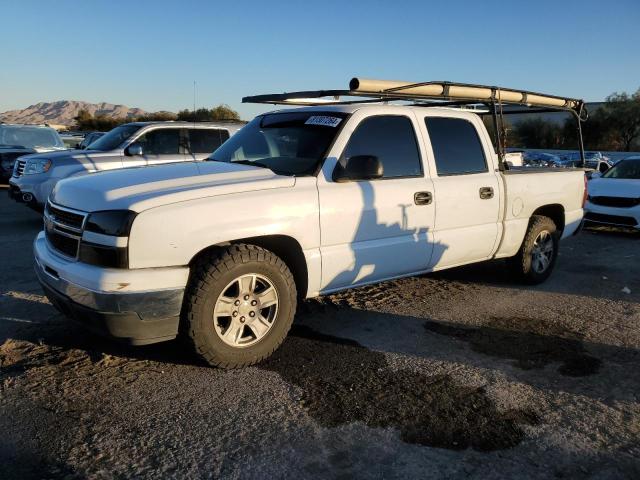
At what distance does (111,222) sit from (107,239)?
0.11 meters

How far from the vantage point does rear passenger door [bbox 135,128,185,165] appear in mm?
9492

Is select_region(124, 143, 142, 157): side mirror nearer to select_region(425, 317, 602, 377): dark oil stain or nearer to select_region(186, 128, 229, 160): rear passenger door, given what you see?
select_region(186, 128, 229, 160): rear passenger door

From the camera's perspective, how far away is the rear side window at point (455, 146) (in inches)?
204

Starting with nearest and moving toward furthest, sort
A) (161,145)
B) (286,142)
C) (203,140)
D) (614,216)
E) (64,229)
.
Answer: (64,229)
(286,142)
(161,145)
(203,140)
(614,216)

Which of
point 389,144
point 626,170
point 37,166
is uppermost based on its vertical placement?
point 389,144

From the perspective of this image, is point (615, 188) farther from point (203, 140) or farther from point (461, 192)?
point (203, 140)

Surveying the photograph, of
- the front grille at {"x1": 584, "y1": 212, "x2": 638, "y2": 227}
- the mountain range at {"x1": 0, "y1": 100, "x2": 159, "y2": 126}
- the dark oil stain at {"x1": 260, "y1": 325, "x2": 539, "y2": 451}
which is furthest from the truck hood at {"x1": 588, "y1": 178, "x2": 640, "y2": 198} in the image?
the mountain range at {"x1": 0, "y1": 100, "x2": 159, "y2": 126}

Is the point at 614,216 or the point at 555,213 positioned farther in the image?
the point at 614,216

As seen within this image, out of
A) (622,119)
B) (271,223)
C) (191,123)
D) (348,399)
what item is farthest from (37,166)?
(622,119)

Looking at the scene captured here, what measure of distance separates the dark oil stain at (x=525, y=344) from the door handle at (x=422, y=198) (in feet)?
3.51

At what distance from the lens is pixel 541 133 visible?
59.2 metres

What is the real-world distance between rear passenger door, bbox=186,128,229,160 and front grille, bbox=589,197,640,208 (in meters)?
7.23

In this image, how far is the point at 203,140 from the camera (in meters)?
10.0

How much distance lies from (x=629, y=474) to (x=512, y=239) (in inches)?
133
